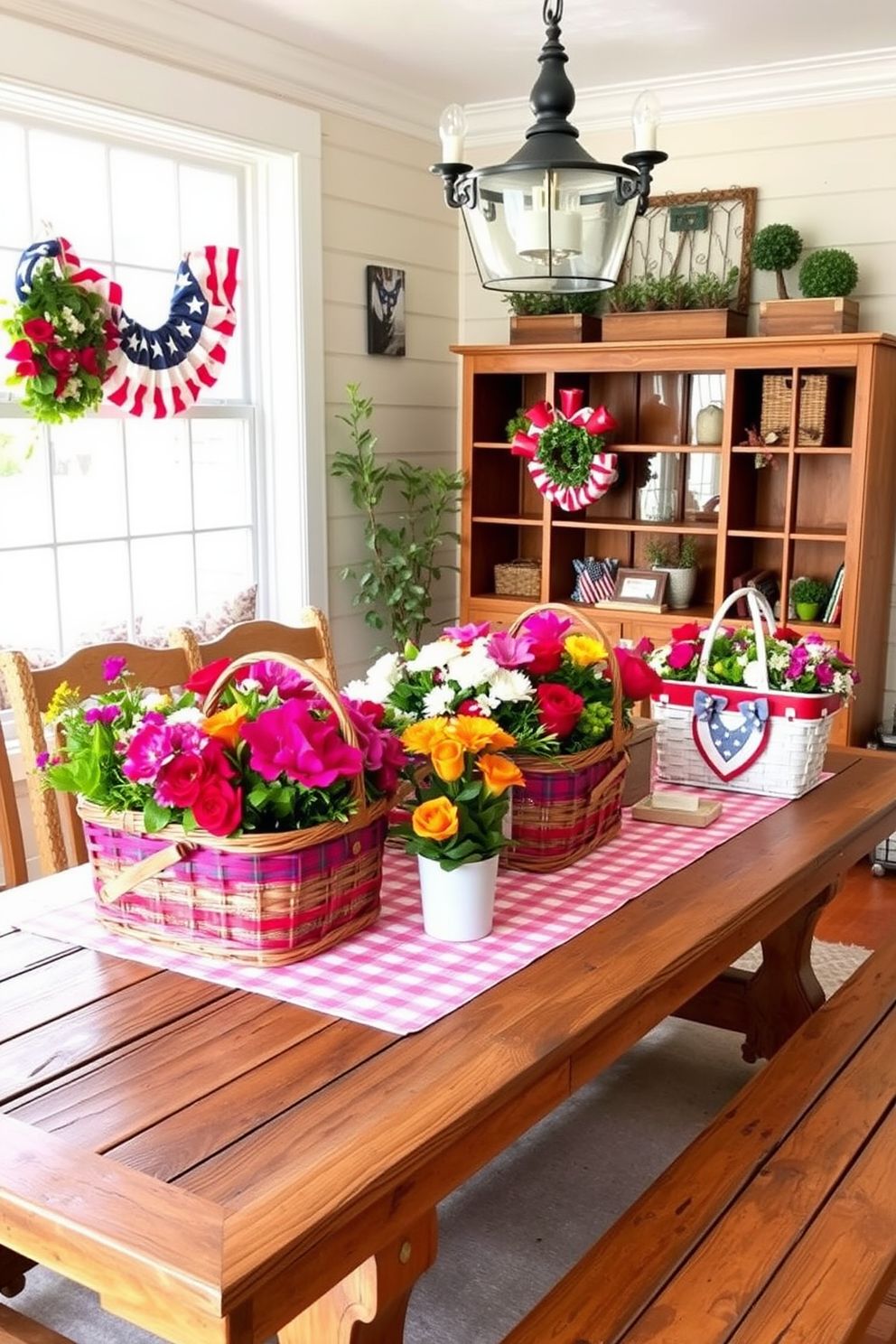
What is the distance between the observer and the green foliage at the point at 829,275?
4031mm

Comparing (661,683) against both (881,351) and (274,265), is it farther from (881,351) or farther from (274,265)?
(274,265)

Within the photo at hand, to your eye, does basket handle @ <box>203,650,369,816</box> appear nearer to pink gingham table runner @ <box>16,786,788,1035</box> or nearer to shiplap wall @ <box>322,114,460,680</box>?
pink gingham table runner @ <box>16,786,788,1035</box>

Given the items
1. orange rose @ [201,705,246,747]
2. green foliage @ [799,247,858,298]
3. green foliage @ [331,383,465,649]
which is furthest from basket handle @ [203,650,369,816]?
green foliage @ [799,247,858,298]

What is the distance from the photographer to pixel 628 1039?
1646 millimetres

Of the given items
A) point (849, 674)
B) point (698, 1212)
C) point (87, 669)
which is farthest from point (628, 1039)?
point (87, 669)

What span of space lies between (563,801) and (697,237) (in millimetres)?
3075

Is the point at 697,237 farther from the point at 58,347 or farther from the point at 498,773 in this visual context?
the point at 498,773

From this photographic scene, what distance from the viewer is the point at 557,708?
6.22 feet

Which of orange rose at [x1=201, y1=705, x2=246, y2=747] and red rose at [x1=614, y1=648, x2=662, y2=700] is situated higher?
orange rose at [x1=201, y1=705, x2=246, y2=747]

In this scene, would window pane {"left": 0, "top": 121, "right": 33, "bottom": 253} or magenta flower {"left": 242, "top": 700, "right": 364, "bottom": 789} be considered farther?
window pane {"left": 0, "top": 121, "right": 33, "bottom": 253}

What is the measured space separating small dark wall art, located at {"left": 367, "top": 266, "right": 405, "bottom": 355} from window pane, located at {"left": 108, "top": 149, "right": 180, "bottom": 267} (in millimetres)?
811

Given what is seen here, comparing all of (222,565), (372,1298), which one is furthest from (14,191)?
(372,1298)

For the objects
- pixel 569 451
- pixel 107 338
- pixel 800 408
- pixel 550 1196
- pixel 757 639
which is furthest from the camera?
pixel 569 451

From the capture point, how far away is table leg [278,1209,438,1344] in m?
1.35
